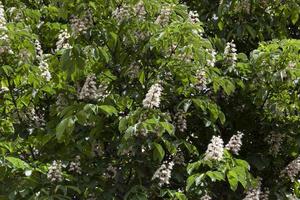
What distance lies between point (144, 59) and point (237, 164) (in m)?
0.94

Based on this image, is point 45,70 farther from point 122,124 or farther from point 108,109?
point 122,124

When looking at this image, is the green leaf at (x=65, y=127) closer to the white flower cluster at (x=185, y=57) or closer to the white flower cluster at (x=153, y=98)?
the white flower cluster at (x=153, y=98)

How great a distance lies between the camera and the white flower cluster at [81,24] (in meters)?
3.73

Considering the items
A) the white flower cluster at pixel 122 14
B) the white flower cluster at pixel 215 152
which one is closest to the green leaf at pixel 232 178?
the white flower cluster at pixel 215 152

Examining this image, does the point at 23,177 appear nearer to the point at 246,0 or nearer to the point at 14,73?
the point at 14,73

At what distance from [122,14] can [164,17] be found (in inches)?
11.3

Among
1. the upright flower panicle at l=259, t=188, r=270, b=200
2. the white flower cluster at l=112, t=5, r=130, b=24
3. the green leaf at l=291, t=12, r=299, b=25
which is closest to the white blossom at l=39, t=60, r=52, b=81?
the white flower cluster at l=112, t=5, r=130, b=24

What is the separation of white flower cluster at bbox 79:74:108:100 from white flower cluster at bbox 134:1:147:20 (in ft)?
1.61

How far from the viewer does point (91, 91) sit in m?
3.67

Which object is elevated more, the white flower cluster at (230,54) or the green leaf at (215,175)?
the white flower cluster at (230,54)

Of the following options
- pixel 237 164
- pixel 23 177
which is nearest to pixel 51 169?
pixel 23 177

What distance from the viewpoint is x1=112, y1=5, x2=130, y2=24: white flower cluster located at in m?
3.77

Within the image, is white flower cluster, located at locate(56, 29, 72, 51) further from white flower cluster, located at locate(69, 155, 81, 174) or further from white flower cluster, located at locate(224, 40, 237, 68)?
white flower cluster, located at locate(224, 40, 237, 68)

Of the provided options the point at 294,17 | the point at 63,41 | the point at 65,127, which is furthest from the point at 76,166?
the point at 294,17
